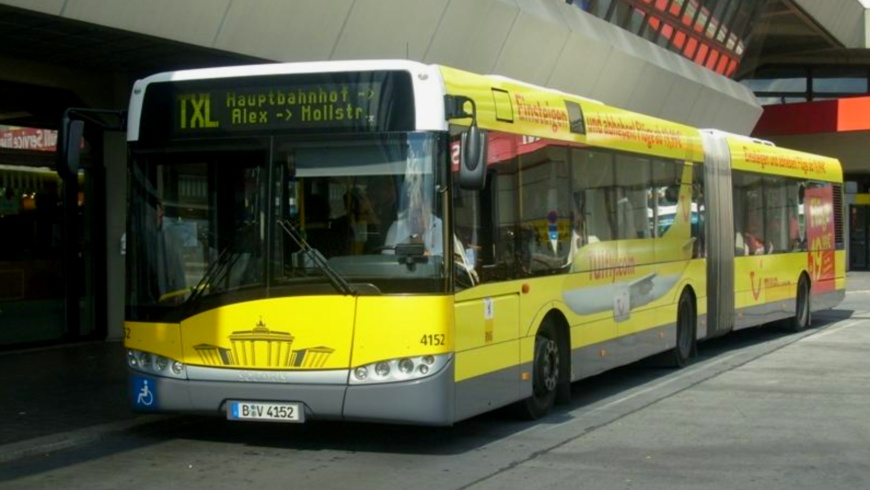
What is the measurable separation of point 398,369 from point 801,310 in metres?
12.9

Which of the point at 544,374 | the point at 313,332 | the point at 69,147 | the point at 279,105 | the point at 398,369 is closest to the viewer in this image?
the point at 398,369

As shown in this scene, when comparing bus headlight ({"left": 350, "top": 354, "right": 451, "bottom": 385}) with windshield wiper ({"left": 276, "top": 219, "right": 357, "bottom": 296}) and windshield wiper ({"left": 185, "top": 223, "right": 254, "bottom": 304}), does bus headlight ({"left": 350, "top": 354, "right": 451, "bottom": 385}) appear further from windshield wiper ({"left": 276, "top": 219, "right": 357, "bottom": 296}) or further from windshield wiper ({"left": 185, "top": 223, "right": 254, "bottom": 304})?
windshield wiper ({"left": 185, "top": 223, "right": 254, "bottom": 304})

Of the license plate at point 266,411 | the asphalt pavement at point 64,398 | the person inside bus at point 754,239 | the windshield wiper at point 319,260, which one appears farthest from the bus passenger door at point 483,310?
the person inside bus at point 754,239

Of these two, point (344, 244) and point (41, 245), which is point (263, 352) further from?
point (41, 245)

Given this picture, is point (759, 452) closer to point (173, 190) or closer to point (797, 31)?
point (173, 190)

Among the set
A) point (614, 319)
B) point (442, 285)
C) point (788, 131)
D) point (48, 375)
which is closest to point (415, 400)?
point (442, 285)

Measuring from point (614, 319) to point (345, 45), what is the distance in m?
5.78

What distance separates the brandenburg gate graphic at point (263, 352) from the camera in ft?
27.2

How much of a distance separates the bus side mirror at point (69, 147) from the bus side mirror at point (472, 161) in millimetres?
2970

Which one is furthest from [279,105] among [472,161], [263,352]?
[263,352]

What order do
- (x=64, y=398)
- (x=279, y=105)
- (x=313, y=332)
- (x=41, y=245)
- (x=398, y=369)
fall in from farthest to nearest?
(x=41, y=245) < (x=64, y=398) < (x=279, y=105) < (x=313, y=332) < (x=398, y=369)

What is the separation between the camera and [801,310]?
19.3 meters

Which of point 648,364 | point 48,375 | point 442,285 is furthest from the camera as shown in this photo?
point 648,364

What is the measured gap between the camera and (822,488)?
7535 mm
